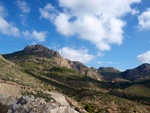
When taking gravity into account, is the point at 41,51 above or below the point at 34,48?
below

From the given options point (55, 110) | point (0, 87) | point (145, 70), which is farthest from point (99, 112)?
point (145, 70)

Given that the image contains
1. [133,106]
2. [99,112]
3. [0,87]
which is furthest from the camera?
[133,106]

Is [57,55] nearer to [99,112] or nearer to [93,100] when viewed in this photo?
[93,100]

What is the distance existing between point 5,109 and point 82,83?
236 ft

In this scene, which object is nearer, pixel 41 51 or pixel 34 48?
pixel 41 51

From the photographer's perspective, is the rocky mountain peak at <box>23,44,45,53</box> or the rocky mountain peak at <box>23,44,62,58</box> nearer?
the rocky mountain peak at <box>23,44,62,58</box>

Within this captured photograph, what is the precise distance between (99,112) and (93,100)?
33.8ft

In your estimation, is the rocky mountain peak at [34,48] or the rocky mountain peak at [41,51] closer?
the rocky mountain peak at [41,51]

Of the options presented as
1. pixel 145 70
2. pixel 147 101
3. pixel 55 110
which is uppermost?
pixel 145 70

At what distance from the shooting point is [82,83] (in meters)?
75.8

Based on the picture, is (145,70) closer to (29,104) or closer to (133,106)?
(133,106)

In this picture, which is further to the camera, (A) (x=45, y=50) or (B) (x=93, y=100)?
(A) (x=45, y=50)

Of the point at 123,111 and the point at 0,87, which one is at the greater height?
the point at 0,87

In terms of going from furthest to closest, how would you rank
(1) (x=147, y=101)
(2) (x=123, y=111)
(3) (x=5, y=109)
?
(1) (x=147, y=101) < (2) (x=123, y=111) < (3) (x=5, y=109)
